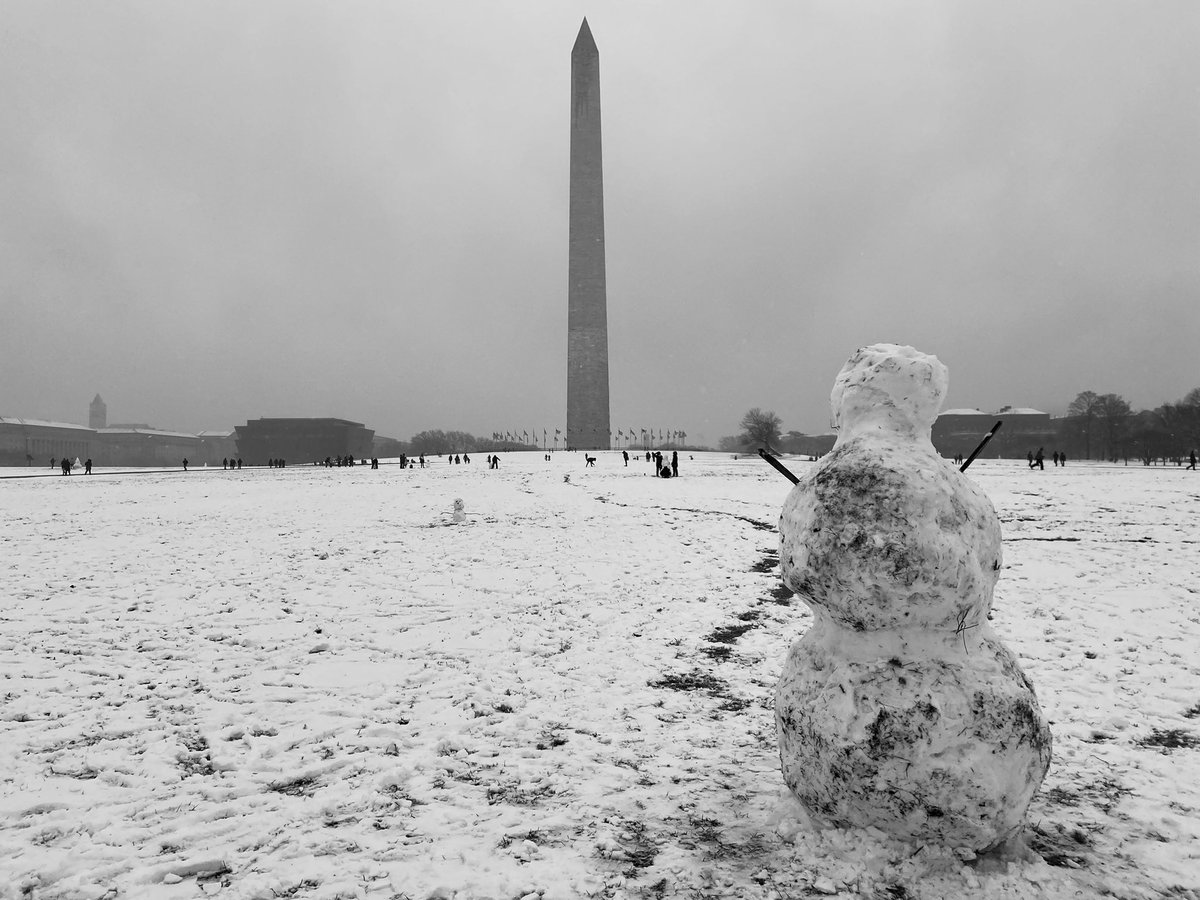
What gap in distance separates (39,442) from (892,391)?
12330 cm

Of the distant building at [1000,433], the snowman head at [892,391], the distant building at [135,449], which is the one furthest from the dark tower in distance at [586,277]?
the distant building at [135,449]

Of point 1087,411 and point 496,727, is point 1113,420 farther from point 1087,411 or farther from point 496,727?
point 496,727

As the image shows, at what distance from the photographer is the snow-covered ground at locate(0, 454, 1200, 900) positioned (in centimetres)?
325

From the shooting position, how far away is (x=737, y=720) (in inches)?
201

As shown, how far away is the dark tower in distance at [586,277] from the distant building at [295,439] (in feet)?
139

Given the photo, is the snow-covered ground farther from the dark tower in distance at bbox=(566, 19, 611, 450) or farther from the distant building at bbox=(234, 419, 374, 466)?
the distant building at bbox=(234, 419, 374, 466)

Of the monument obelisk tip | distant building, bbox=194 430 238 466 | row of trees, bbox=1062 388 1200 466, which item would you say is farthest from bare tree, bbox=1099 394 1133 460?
distant building, bbox=194 430 238 466

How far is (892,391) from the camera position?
10.9 feet

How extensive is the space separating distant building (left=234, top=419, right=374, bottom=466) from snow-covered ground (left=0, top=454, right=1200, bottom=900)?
81.5 m

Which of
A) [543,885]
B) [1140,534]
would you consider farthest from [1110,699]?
[1140,534]

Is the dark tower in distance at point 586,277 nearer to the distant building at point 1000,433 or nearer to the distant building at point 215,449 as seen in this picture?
the distant building at point 1000,433

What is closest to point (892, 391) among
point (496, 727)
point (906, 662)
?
point (906, 662)

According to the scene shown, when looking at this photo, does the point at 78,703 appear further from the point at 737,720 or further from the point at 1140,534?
the point at 1140,534

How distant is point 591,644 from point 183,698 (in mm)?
3740
